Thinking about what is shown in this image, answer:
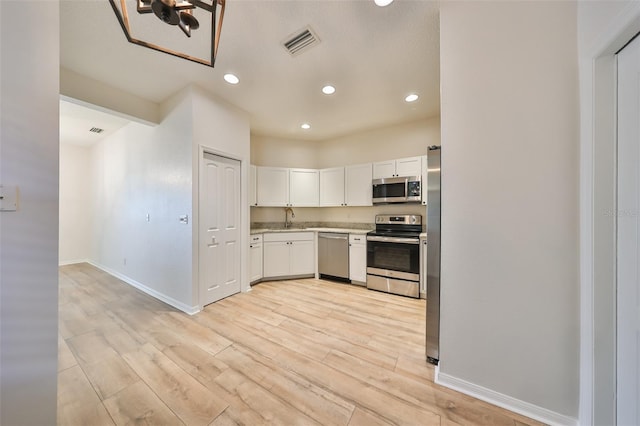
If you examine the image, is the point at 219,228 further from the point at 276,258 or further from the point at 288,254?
the point at 288,254

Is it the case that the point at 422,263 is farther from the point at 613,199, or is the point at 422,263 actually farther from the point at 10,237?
the point at 10,237

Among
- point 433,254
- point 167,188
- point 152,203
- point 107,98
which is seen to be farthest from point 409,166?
point 107,98

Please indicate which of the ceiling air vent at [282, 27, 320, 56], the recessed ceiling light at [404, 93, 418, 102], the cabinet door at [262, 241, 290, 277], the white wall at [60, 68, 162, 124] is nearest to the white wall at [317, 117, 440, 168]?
the recessed ceiling light at [404, 93, 418, 102]

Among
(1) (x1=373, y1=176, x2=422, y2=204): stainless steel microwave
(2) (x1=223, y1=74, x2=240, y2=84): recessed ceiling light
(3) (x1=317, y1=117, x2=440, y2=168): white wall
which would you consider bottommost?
(1) (x1=373, y1=176, x2=422, y2=204): stainless steel microwave

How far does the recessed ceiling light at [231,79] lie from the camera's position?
2424mm

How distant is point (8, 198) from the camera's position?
89 centimetres

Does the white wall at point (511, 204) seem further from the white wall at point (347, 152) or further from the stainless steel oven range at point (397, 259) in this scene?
the white wall at point (347, 152)

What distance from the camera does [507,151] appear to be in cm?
135

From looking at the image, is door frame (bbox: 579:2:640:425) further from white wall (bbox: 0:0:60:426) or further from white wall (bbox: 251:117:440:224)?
white wall (bbox: 0:0:60:426)

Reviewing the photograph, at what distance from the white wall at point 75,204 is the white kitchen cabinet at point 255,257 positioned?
4.50 meters

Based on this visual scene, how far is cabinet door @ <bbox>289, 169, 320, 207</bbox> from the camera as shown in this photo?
13.8ft

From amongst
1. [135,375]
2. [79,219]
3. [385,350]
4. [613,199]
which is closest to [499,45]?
[613,199]

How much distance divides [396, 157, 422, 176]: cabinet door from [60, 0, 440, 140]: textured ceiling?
736 millimetres

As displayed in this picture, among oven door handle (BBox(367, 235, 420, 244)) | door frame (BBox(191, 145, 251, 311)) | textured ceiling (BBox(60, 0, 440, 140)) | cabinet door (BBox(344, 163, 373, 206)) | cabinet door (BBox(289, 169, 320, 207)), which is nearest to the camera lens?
textured ceiling (BBox(60, 0, 440, 140))
